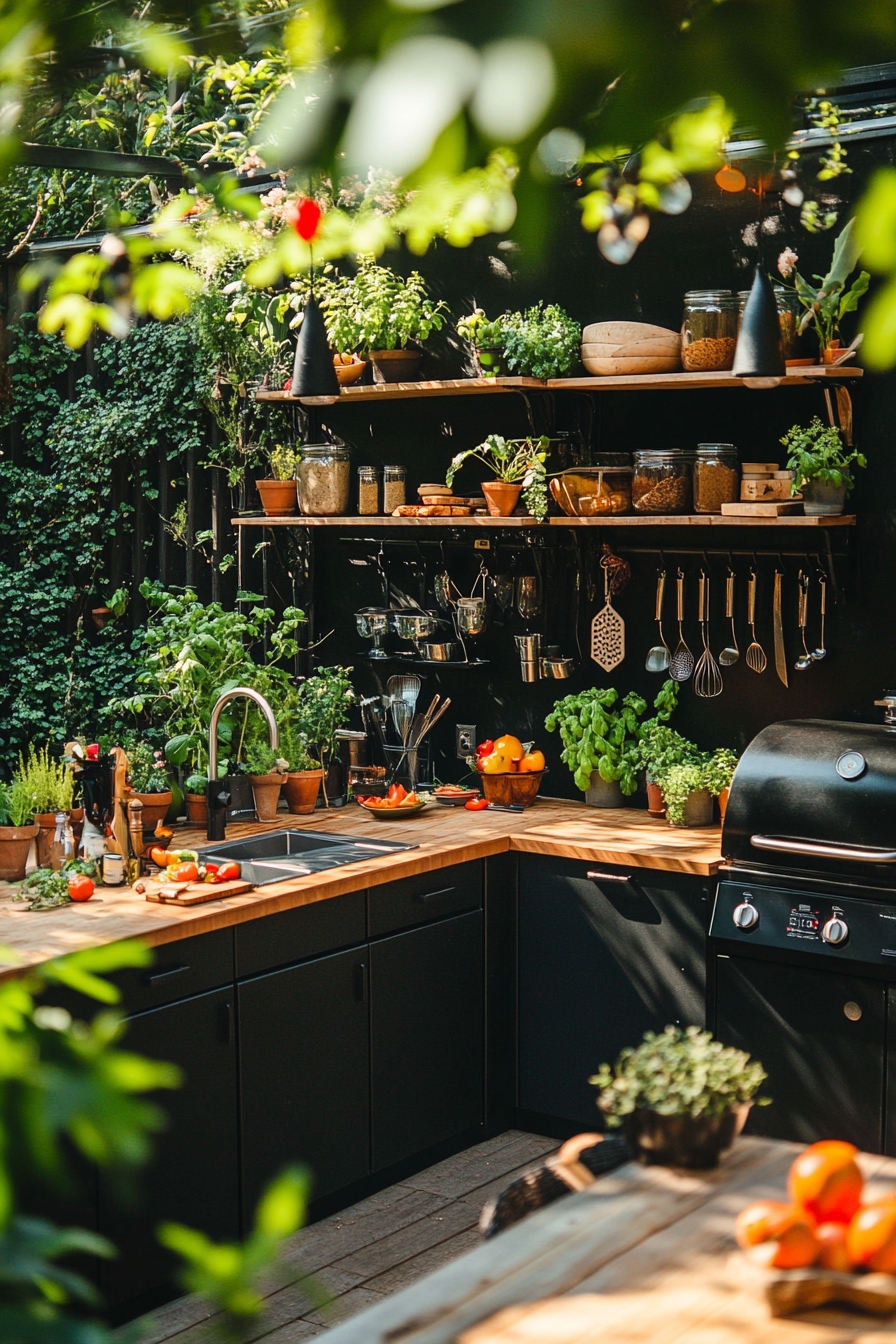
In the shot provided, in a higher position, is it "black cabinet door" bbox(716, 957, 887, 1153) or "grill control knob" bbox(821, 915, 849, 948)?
"grill control knob" bbox(821, 915, 849, 948)

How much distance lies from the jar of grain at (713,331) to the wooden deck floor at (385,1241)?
94.5 inches

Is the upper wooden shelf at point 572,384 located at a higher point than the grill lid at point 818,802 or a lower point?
higher

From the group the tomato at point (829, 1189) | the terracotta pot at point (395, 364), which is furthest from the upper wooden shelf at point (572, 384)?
the tomato at point (829, 1189)

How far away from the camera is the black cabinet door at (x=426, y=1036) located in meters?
4.14

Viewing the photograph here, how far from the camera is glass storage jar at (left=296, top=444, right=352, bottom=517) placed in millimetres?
5199

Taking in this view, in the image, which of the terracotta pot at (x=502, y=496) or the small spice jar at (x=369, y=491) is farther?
the small spice jar at (x=369, y=491)

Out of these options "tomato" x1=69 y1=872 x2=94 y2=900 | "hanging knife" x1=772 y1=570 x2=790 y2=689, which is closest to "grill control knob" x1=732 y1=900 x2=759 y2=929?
"hanging knife" x1=772 y1=570 x2=790 y2=689

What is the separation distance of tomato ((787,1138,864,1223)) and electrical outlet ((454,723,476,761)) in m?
3.43

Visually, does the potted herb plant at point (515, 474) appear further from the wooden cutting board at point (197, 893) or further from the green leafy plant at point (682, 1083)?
the green leafy plant at point (682, 1083)

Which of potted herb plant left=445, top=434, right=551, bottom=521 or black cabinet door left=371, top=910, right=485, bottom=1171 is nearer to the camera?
black cabinet door left=371, top=910, right=485, bottom=1171

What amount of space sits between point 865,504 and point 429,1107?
7.13ft

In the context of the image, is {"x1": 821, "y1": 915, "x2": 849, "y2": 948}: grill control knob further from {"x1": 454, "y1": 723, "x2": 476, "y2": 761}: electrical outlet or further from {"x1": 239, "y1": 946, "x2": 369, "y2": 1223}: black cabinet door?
{"x1": 454, "y1": 723, "x2": 476, "y2": 761}: electrical outlet

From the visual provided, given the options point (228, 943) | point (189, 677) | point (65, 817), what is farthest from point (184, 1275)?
point (189, 677)

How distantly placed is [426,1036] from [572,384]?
2.00m
